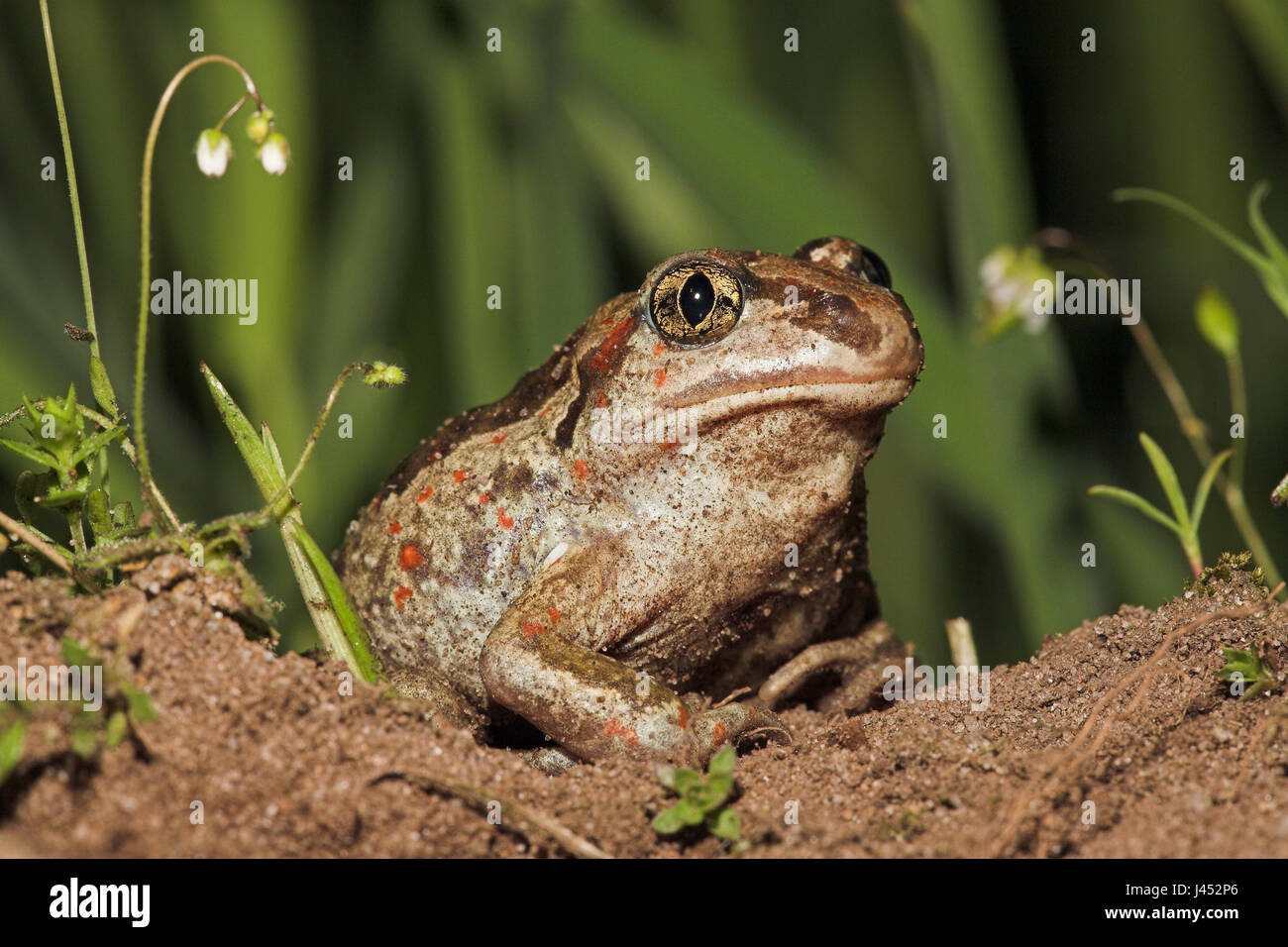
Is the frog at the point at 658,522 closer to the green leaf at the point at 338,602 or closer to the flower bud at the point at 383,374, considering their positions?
the green leaf at the point at 338,602

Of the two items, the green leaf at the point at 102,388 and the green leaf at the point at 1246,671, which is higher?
the green leaf at the point at 102,388

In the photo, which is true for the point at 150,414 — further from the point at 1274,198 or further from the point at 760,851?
the point at 1274,198

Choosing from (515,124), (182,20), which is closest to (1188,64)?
(515,124)

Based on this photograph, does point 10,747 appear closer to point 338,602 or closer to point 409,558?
point 338,602

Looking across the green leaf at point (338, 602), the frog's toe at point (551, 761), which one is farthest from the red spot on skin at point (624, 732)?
the green leaf at point (338, 602)

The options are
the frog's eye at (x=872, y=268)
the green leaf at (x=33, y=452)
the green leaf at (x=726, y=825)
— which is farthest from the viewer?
the frog's eye at (x=872, y=268)

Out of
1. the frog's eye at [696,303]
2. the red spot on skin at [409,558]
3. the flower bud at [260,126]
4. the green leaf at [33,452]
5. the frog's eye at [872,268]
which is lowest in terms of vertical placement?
the red spot on skin at [409,558]

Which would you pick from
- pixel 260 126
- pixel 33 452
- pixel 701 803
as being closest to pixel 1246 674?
pixel 701 803
